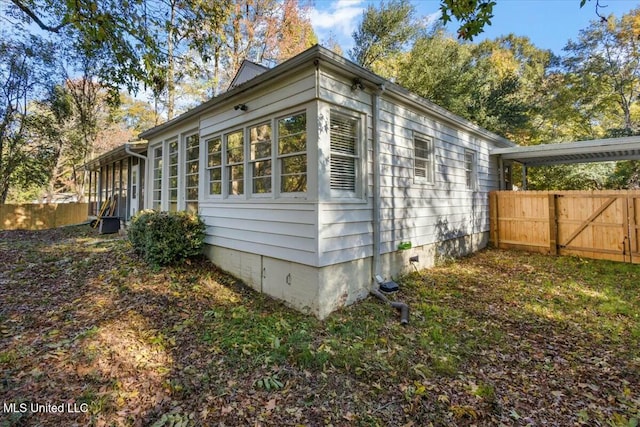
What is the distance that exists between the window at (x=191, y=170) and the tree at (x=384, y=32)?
43.7 feet

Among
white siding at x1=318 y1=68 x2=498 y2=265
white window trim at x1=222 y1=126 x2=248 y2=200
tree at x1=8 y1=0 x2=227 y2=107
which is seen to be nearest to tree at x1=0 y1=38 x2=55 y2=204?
tree at x1=8 y1=0 x2=227 y2=107

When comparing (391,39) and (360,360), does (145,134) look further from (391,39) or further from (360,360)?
(391,39)

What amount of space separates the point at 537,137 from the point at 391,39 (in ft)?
34.5

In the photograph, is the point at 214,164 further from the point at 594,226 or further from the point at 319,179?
the point at 594,226

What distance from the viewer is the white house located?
4.44 m

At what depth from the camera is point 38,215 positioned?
15766 millimetres

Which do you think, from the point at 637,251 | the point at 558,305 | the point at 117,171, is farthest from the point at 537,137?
the point at 117,171

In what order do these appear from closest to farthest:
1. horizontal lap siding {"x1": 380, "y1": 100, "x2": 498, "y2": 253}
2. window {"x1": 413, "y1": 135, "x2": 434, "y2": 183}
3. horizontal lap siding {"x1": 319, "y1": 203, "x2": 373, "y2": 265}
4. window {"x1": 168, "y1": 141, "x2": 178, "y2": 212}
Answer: horizontal lap siding {"x1": 319, "y1": 203, "x2": 373, "y2": 265}, horizontal lap siding {"x1": 380, "y1": 100, "x2": 498, "y2": 253}, window {"x1": 413, "y1": 135, "x2": 434, "y2": 183}, window {"x1": 168, "y1": 141, "x2": 178, "y2": 212}

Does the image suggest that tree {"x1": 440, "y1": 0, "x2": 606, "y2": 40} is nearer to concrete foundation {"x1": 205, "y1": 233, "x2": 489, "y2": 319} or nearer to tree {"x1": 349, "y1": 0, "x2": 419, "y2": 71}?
concrete foundation {"x1": 205, "y1": 233, "x2": 489, "y2": 319}

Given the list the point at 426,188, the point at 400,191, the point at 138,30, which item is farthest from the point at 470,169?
the point at 138,30

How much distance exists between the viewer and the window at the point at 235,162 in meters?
5.87

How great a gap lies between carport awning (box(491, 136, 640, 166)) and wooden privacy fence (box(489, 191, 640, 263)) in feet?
3.93

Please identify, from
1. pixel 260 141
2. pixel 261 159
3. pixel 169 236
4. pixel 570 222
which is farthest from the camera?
pixel 570 222

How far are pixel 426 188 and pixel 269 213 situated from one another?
3.63 m
